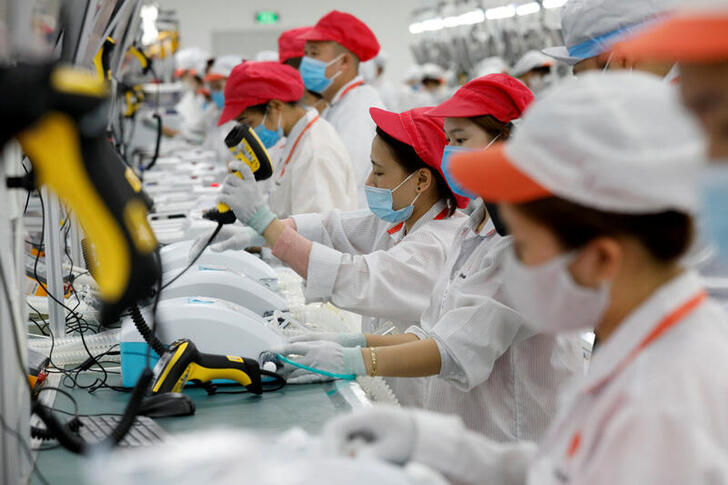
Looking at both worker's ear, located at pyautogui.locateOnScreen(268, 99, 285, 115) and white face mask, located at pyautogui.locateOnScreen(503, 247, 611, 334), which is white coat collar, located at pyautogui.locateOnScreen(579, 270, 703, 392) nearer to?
white face mask, located at pyautogui.locateOnScreen(503, 247, 611, 334)

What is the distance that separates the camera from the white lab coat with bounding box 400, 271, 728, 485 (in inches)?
33.8

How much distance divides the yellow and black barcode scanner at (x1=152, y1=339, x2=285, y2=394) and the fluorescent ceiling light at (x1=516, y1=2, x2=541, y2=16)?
8109 mm

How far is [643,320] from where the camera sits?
95 cm

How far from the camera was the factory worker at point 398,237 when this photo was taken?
7.46 ft

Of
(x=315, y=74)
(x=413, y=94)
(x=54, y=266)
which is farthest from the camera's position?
(x=413, y=94)

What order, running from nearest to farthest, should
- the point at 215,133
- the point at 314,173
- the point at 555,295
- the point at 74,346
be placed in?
the point at 555,295
the point at 74,346
the point at 314,173
the point at 215,133

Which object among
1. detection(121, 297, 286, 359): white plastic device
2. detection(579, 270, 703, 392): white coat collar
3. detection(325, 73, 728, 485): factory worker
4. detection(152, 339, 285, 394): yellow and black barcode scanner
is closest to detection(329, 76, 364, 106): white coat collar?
detection(121, 297, 286, 359): white plastic device

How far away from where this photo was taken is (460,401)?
2.05m

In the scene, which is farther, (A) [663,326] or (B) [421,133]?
(B) [421,133]

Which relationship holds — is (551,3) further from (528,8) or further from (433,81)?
(433,81)

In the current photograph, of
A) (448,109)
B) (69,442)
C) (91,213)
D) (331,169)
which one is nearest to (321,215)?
(331,169)

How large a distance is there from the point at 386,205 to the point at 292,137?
1266 millimetres

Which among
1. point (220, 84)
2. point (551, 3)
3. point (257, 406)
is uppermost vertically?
point (551, 3)

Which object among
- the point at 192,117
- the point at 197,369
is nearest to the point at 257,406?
the point at 197,369
